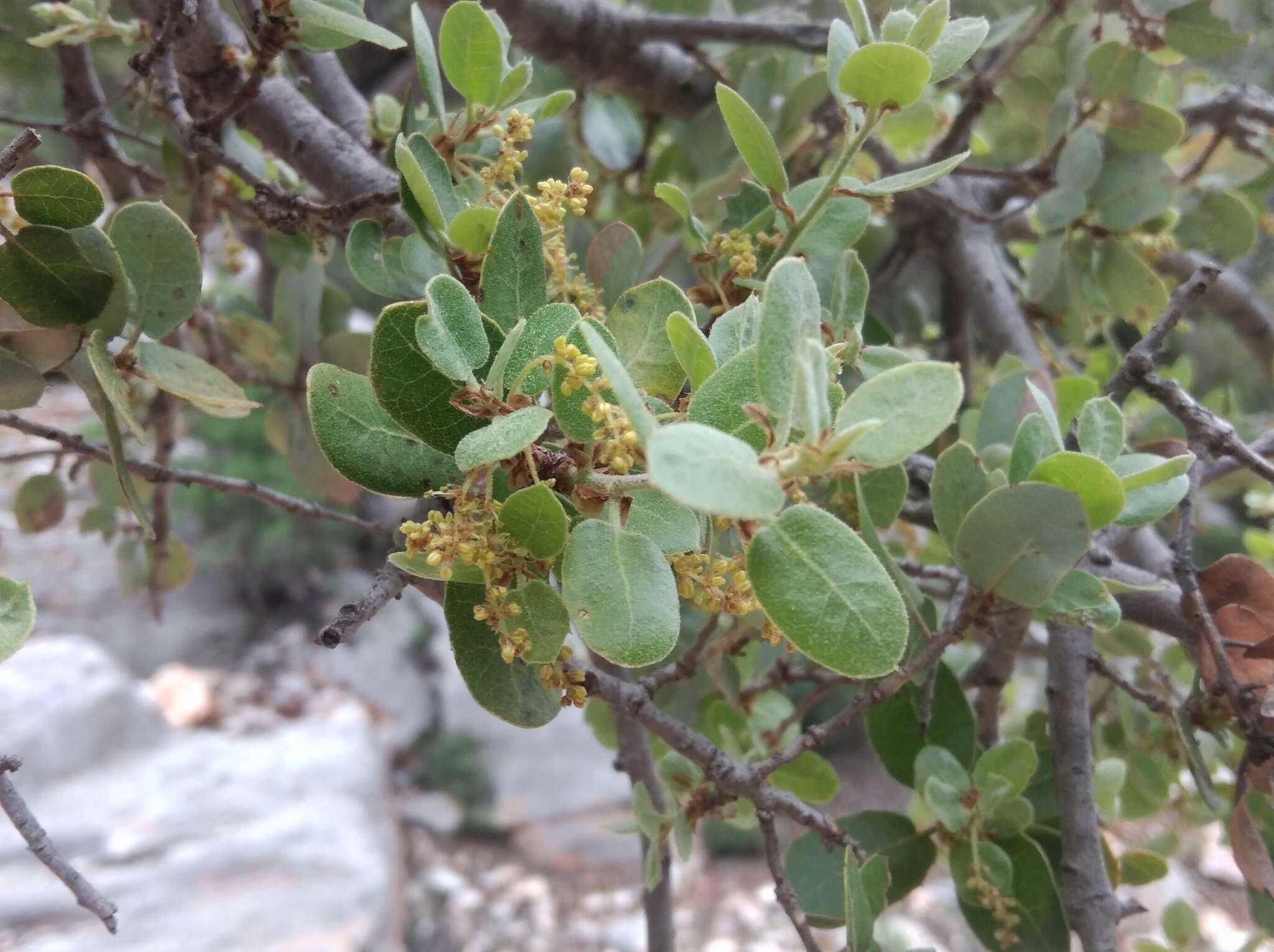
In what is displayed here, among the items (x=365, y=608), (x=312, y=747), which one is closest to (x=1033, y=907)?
(x=365, y=608)

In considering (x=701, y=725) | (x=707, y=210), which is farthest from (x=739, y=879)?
(x=707, y=210)

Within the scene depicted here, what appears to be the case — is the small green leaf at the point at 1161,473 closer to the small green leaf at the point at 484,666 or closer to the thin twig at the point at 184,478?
the small green leaf at the point at 484,666

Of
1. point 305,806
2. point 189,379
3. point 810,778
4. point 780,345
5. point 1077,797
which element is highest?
point 780,345

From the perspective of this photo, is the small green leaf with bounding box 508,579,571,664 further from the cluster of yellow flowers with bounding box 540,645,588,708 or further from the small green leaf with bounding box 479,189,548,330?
the small green leaf with bounding box 479,189,548,330

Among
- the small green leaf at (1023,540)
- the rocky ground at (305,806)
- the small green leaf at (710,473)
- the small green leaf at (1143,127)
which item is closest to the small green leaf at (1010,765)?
the small green leaf at (1023,540)

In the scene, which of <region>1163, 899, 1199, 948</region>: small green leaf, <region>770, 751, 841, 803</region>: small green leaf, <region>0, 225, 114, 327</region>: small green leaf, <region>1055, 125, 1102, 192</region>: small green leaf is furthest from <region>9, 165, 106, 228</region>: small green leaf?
<region>1163, 899, 1199, 948</region>: small green leaf

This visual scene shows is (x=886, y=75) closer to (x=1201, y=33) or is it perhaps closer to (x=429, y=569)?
(x=429, y=569)

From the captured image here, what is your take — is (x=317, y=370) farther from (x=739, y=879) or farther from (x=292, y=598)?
(x=292, y=598)
